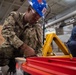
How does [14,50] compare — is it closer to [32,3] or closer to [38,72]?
[32,3]

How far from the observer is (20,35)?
1.51 metres

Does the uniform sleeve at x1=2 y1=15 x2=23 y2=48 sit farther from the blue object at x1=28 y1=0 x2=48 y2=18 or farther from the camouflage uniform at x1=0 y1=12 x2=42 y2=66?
the blue object at x1=28 y1=0 x2=48 y2=18

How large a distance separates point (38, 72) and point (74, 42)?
945mm

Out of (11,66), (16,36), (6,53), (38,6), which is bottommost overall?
(11,66)

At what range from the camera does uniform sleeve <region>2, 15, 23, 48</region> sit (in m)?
1.28

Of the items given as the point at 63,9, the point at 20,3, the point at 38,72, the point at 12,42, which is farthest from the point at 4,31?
the point at 63,9

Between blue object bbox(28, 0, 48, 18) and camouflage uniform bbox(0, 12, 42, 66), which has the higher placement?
blue object bbox(28, 0, 48, 18)

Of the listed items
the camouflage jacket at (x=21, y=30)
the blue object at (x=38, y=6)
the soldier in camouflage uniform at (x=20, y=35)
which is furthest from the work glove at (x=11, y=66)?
the blue object at (x=38, y=6)

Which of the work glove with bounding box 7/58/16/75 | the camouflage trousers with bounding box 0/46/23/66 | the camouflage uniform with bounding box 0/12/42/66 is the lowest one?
the work glove with bounding box 7/58/16/75

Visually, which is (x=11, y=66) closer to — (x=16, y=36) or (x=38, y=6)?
(x=16, y=36)

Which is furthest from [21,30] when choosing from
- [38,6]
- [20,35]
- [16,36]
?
[38,6]

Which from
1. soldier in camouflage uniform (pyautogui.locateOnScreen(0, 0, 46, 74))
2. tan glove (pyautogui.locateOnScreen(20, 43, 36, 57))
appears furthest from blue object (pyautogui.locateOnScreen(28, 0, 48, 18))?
tan glove (pyautogui.locateOnScreen(20, 43, 36, 57))

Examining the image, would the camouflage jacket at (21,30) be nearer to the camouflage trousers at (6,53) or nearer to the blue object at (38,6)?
the camouflage trousers at (6,53)

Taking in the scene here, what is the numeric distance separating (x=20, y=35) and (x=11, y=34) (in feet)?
0.68
